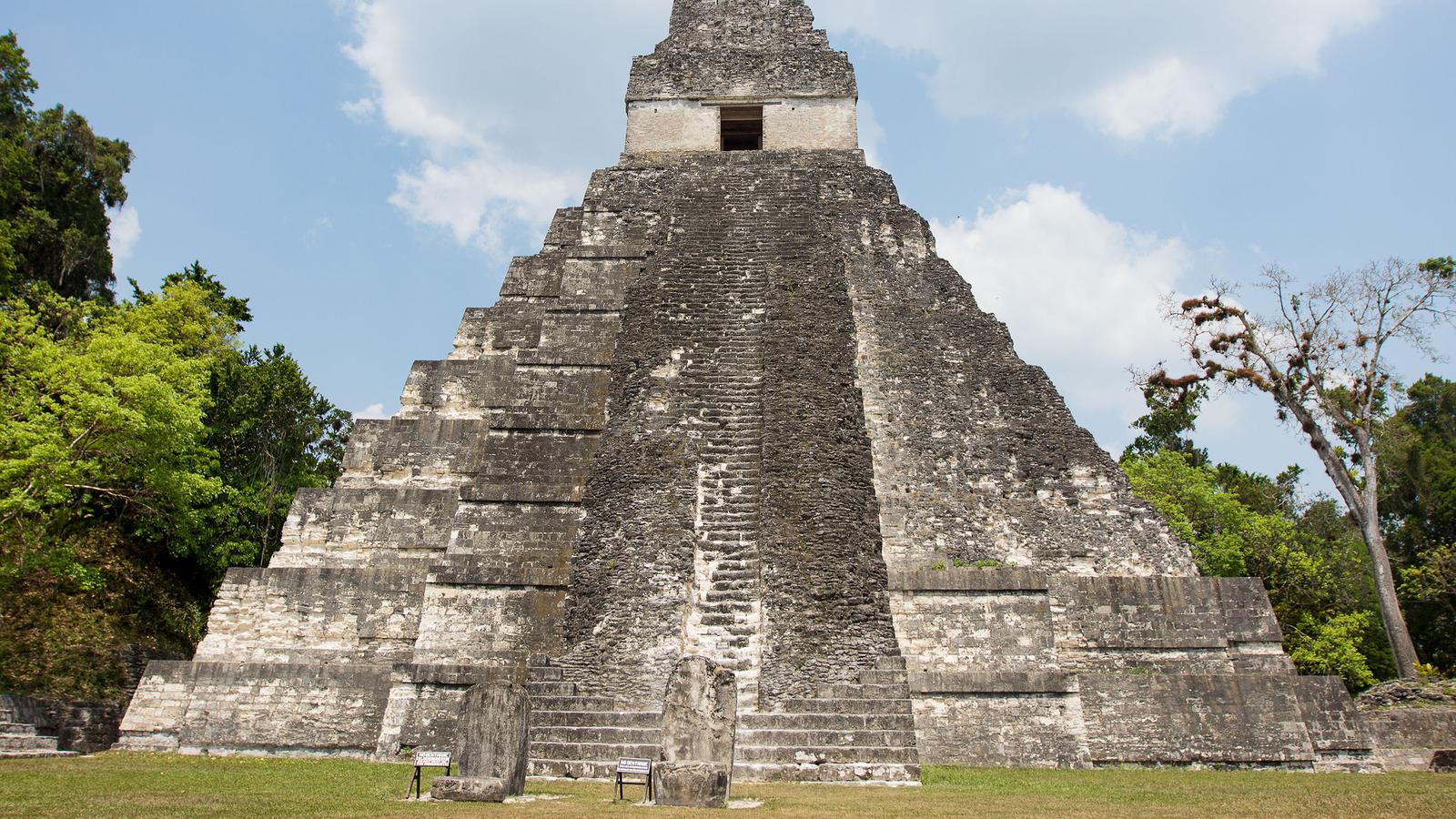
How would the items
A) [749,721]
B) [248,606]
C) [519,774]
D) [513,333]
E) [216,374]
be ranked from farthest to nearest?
[216,374], [513,333], [248,606], [749,721], [519,774]

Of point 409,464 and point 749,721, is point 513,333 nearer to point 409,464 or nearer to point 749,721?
point 409,464

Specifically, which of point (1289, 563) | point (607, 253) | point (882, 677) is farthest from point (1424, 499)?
point (882, 677)

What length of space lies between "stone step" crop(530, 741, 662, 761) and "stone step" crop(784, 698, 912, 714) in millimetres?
1183

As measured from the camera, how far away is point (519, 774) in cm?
659

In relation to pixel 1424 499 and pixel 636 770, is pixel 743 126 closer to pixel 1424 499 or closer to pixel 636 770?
pixel 636 770

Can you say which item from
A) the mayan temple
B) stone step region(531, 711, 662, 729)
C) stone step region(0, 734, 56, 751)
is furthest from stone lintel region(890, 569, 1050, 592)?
stone step region(0, 734, 56, 751)

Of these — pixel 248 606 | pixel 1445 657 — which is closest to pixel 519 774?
pixel 248 606

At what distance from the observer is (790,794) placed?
6.39 meters

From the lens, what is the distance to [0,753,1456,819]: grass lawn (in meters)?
5.36

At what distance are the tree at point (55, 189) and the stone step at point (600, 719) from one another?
58.5ft

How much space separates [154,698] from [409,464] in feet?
12.2

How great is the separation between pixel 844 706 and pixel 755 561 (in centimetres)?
166

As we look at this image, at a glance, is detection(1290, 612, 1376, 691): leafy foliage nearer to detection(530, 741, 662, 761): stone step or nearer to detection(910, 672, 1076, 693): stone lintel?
detection(910, 672, 1076, 693): stone lintel

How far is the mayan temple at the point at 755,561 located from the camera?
327 inches
